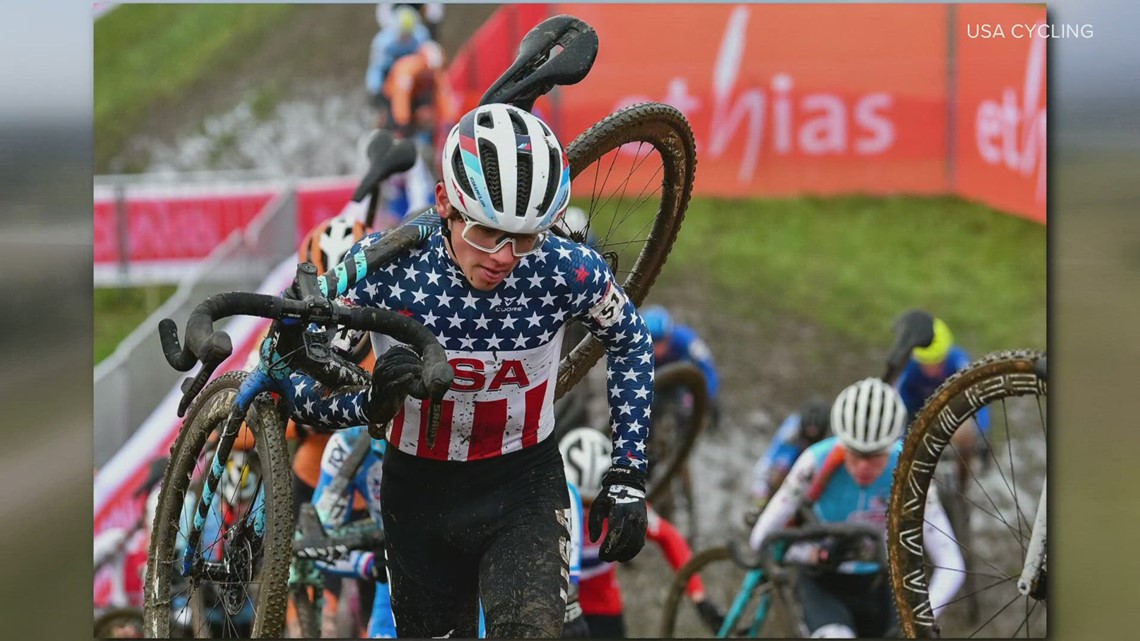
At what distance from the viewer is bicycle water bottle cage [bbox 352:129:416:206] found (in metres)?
7.27

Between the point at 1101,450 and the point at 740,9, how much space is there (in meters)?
11.2

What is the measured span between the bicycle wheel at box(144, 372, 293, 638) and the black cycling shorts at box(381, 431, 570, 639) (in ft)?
1.56

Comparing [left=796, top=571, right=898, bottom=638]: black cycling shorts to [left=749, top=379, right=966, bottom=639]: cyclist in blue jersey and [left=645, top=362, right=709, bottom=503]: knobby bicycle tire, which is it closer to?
[left=749, top=379, right=966, bottom=639]: cyclist in blue jersey

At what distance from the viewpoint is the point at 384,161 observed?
24.0ft

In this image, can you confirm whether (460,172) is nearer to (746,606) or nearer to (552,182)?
(552,182)

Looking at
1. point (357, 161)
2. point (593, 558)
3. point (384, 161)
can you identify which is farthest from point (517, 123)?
point (357, 161)

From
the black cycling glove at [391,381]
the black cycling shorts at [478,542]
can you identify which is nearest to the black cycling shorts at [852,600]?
the black cycling shorts at [478,542]

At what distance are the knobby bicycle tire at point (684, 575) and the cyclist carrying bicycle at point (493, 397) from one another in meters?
3.52

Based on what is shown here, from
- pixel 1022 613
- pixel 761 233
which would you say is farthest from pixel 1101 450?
pixel 761 233

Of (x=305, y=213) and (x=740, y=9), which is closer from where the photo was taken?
(x=305, y=213)

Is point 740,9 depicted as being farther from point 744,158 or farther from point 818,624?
point 818,624

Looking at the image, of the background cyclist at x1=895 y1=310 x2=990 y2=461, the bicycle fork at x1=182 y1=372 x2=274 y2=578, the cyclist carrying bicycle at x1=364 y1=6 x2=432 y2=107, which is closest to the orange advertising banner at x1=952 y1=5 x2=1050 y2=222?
the background cyclist at x1=895 y1=310 x2=990 y2=461

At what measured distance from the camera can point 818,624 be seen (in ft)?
26.7

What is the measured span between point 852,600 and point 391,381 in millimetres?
4552
